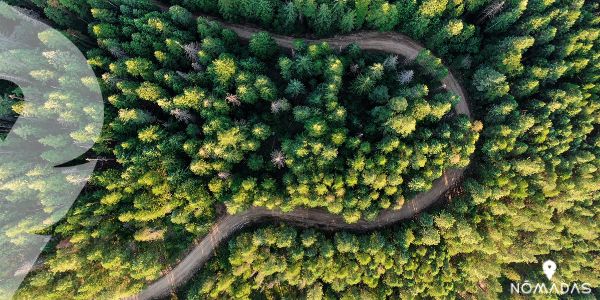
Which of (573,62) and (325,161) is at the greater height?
(573,62)

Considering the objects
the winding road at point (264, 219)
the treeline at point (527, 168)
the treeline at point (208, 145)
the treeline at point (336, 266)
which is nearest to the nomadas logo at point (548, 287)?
the treeline at point (527, 168)

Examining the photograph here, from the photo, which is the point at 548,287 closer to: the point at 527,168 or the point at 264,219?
the point at 527,168

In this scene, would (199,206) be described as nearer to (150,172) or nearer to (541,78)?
(150,172)

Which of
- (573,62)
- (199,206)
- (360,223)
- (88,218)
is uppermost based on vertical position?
(573,62)

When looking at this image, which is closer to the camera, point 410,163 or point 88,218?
point 88,218

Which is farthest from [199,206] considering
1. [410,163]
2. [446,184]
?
[446,184]

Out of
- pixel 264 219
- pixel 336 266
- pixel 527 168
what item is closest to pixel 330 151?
pixel 264 219

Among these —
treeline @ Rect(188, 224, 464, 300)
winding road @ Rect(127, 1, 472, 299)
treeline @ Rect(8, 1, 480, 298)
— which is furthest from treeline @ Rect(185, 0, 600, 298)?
treeline @ Rect(8, 1, 480, 298)

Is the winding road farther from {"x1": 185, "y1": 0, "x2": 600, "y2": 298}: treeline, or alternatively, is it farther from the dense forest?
{"x1": 185, "y1": 0, "x2": 600, "y2": 298}: treeline

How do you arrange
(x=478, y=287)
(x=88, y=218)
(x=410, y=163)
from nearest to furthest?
1. (x=88, y=218)
2. (x=410, y=163)
3. (x=478, y=287)
